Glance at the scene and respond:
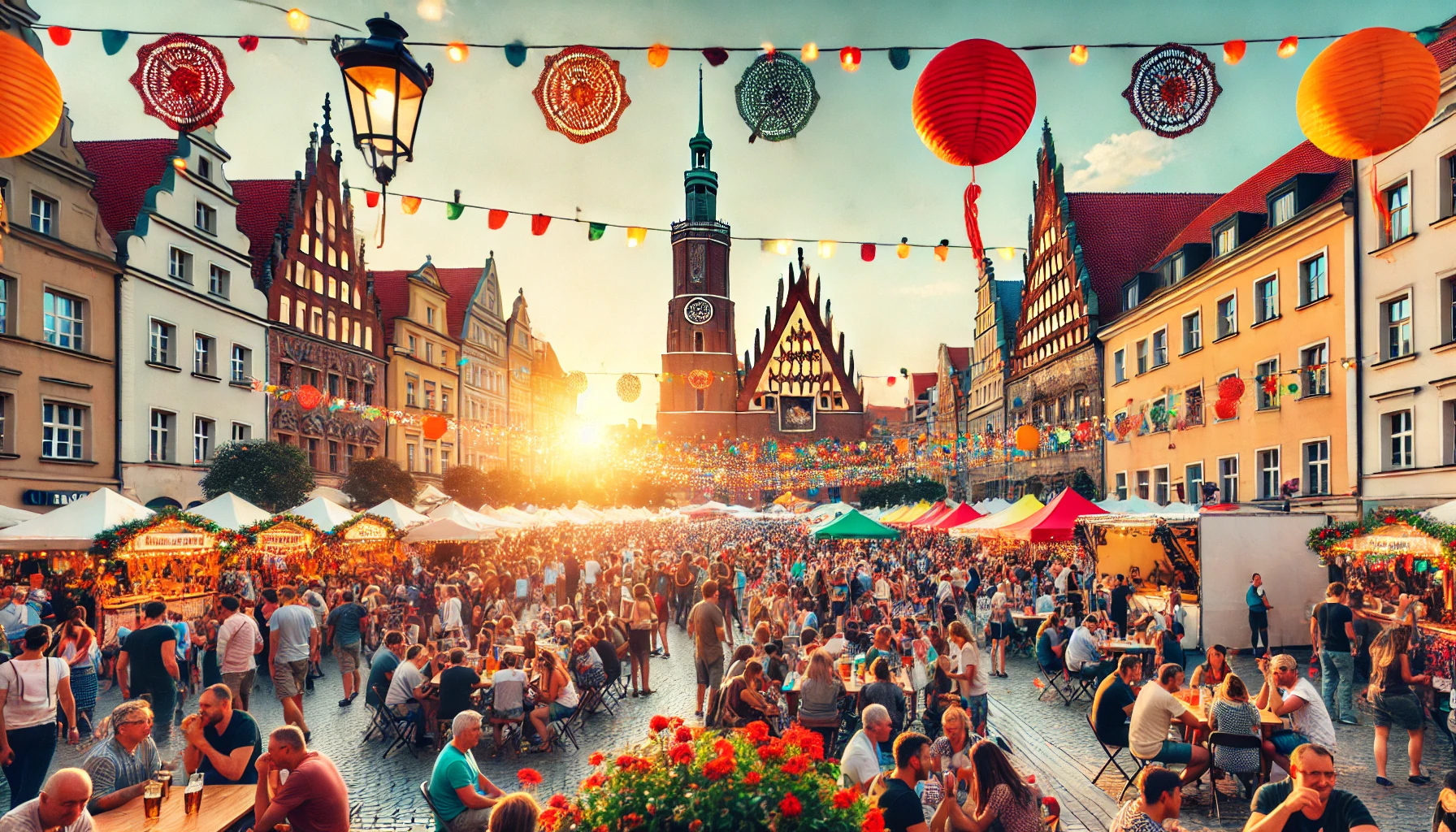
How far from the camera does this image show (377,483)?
31.9m

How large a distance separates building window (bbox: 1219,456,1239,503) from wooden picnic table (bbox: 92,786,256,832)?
25.9 meters

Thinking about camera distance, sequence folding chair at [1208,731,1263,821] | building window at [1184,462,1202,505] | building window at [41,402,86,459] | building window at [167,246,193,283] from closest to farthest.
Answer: folding chair at [1208,731,1263,821] < building window at [41,402,86,459] < building window at [167,246,193,283] < building window at [1184,462,1202,505]

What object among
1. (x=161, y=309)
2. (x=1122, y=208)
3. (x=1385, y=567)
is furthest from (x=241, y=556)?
(x=1122, y=208)

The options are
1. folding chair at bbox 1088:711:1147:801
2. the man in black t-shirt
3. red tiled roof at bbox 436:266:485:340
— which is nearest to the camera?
the man in black t-shirt

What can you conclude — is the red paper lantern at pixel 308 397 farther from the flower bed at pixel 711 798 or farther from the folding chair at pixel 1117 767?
the flower bed at pixel 711 798

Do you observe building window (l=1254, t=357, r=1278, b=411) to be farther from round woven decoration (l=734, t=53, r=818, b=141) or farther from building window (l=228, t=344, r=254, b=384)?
building window (l=228, t=344, r=254, b=384)

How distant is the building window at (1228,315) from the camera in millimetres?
25438

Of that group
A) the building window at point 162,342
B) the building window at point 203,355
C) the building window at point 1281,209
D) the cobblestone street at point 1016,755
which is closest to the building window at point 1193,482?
the building window at point 1281,209

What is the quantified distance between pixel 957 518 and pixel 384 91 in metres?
20.2

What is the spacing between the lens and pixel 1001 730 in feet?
36.0

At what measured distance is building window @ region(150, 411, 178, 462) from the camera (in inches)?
1025

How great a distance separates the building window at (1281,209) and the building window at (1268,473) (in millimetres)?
5937

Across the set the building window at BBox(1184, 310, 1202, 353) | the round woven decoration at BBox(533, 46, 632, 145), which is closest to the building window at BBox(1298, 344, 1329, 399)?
the building window at BBox(1184, 310, 1202, 353)

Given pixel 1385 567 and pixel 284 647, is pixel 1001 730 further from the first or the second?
pixel 1385 567
